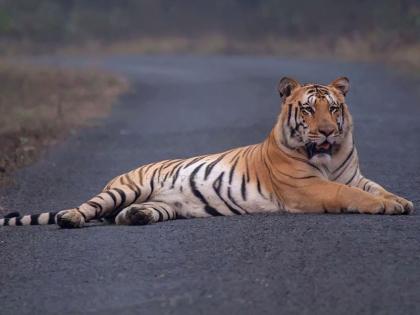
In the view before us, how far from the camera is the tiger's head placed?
26.6ft

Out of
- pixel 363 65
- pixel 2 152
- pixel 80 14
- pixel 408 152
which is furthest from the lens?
pixel 80 14

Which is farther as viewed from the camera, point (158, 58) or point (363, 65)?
point (158, 58)

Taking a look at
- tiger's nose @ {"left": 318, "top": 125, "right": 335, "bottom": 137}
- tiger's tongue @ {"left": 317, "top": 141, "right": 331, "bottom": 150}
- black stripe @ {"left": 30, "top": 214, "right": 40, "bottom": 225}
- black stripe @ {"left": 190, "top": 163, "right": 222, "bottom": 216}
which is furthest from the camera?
black stripe @ {"left": 30, "top": 214, "right": 40, "bottom": 225}

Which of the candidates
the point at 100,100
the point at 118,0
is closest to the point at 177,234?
the point at 100,100

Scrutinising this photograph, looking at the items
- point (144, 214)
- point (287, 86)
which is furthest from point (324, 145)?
point (144, 214)

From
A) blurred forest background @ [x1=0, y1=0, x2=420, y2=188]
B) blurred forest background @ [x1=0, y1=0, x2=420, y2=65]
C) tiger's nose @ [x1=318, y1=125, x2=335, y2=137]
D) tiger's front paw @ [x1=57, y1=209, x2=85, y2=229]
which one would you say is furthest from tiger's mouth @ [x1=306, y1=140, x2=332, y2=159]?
blurred forest background @ [x1=0, y1=0, x2=420, y2=65]

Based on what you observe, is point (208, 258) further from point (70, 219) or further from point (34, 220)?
point (34, 220)

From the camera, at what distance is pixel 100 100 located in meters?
21.7

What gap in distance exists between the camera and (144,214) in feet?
27.5

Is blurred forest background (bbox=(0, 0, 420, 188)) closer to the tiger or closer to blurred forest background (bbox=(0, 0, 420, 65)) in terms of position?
blurred forest background (bbox=(0, 0, 420, 65))

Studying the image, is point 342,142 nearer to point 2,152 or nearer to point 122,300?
point 122,300

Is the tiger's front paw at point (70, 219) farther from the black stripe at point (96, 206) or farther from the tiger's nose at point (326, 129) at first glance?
the tiger's nose at point (326, 129)

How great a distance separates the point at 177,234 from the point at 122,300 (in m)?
1.88

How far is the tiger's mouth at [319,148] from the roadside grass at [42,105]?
4.59 m
